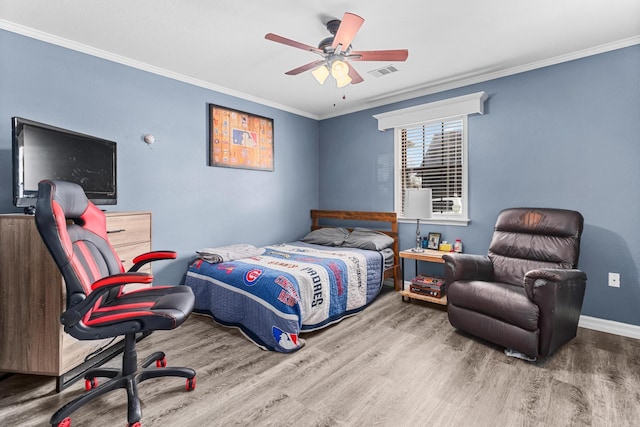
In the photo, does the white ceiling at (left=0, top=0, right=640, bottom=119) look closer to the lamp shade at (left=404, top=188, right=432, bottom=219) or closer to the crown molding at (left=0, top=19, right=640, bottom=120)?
the crown molding at (left=0, top=19, right=640, bottom=120)

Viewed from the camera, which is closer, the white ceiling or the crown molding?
the white ceiling

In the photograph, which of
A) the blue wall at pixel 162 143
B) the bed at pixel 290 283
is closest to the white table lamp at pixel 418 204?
the bed at pixel 290 283

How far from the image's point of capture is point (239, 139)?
4023 mm

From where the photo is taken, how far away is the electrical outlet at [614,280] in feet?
9.09

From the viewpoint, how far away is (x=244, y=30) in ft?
8.36

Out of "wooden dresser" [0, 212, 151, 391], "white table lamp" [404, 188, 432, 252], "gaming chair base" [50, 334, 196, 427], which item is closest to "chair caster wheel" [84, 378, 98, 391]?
"gaming chair base" [50, 334, 196, 427]

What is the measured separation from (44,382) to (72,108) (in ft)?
7.04

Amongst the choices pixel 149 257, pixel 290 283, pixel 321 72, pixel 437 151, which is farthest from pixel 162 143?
pixel 437 151

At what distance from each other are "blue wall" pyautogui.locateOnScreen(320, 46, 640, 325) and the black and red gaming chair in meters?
3.17

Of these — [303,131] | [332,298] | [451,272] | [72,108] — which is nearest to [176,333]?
[332,298]

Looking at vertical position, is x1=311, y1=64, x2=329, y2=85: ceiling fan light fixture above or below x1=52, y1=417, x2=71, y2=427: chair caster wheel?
above

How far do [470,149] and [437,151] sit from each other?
403 mm

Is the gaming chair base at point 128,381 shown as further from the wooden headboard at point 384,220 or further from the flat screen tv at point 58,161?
the wooden headboard at point 384,220

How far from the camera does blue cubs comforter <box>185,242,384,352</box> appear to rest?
2.52 m
